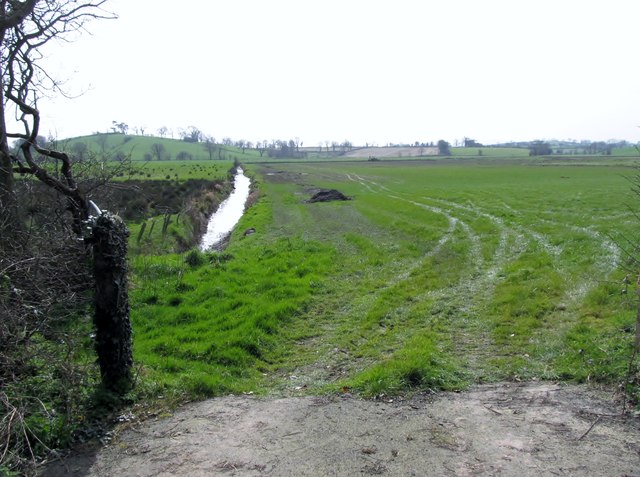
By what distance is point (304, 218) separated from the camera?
2905 cm

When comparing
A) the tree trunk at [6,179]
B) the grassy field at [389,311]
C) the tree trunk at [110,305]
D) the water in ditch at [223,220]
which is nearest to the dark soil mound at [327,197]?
the water in ditch at [223,220]

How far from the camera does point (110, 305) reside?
260 inches

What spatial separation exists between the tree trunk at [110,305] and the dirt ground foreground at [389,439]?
39.0 inches

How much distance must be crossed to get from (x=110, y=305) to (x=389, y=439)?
14.0ft

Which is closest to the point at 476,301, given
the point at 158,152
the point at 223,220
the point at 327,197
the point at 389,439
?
the point at 389,439

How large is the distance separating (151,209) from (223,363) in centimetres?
2490

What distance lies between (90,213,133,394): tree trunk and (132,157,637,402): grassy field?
1.67ft

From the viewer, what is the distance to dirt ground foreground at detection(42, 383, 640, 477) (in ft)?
16.2

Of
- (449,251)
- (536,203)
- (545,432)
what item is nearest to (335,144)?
(536,203)

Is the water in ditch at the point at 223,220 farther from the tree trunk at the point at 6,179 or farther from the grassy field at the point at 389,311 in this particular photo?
the tree trunk at the point at 6,179

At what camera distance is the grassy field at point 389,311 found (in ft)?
24.3

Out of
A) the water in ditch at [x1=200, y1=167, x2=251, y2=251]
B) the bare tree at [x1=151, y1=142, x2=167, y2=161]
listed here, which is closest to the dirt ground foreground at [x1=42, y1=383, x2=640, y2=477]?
the water in ditch at [x1=200, y1=167, x2=251, y2=251]

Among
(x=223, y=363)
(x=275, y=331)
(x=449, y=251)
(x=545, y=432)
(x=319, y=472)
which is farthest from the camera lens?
(x=449, y=251)

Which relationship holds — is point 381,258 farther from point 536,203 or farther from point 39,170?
point 536,203
